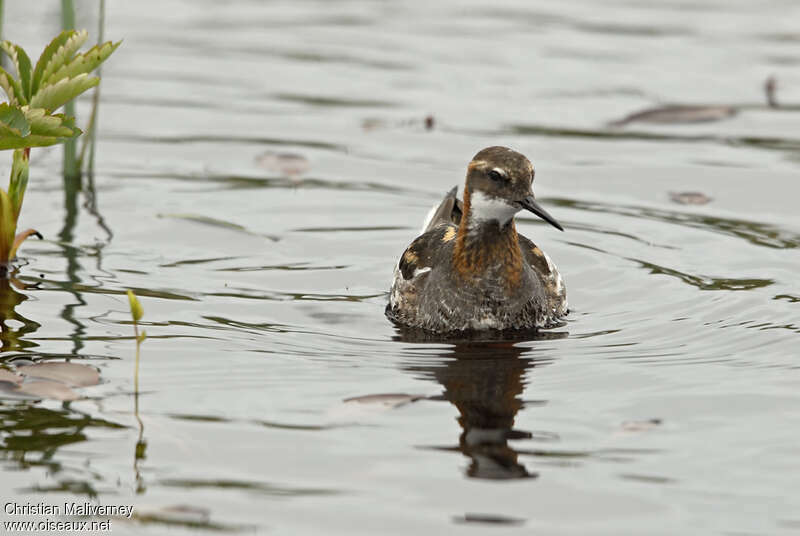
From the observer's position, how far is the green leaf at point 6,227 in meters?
9.39

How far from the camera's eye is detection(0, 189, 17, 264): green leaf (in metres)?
9.39

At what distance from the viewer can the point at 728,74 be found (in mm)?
16609

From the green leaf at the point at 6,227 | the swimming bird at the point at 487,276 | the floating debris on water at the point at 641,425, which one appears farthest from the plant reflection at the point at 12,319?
the floating debris on water at the point at 641,425

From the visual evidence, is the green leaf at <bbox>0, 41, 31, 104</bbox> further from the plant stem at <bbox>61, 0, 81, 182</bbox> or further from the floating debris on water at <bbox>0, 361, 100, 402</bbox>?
the floating debris on water at <bbox>0, 361, 100, 402</bbox>

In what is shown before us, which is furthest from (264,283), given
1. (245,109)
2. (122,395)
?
(245,109)

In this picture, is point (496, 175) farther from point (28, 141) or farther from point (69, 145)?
point (69, 145)

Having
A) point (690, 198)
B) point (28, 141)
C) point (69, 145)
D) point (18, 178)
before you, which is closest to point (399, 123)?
point (690, 198)

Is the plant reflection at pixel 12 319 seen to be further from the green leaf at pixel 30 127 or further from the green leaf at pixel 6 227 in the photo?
the green leaf at pixel 30 127

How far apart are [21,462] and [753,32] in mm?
14451

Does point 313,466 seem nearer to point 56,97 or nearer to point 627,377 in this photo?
point 627,377

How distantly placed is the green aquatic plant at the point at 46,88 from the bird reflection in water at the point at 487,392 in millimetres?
2559

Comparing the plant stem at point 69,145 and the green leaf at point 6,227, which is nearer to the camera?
the green leaf at point 6,227

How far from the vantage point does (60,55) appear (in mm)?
8672

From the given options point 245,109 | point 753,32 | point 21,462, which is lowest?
point 21,462
